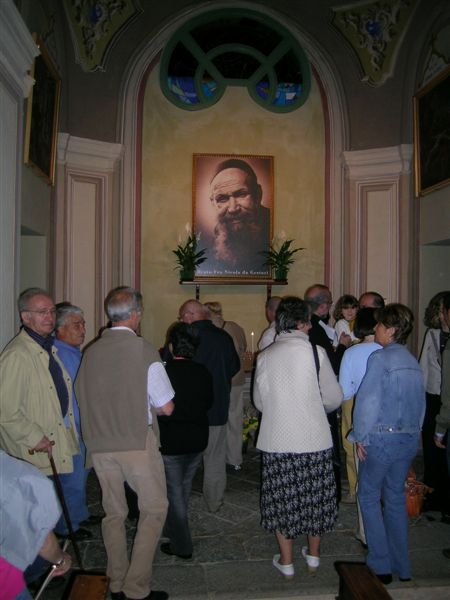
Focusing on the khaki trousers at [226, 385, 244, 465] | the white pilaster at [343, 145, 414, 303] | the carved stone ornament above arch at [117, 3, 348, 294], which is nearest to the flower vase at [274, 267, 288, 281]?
the carved stone ornament above arch at [117, 3, 348, 294]

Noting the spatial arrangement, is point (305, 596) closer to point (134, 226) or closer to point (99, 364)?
point (99, 364)

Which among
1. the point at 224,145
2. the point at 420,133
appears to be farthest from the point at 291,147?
the point at 420,133

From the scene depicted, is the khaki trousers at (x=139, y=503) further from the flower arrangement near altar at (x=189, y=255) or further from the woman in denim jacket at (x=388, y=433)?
the flower arrangement near altar at (x=189, y=255)

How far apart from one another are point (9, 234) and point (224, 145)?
441 cm

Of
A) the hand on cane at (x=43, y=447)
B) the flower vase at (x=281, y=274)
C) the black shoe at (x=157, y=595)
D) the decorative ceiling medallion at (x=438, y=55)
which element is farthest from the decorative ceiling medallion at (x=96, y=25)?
the black shoe at (x=157, y=595)

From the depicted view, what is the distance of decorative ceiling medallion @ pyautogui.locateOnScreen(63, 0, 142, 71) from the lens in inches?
273

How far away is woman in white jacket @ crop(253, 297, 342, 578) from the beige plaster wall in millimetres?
4677

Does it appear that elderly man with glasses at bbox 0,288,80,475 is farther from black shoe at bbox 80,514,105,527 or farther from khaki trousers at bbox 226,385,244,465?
khaki trousers at bbox 226,385,244,465

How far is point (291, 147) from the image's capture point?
27.1 ft

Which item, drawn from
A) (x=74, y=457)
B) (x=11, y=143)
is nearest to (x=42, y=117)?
(x=11, y=143)

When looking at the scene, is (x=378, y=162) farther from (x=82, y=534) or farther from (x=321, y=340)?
(x=82, y=534)

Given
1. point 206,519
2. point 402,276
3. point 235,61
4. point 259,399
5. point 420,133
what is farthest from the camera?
point 235,61

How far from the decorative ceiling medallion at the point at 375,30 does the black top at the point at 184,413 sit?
5.87 metres

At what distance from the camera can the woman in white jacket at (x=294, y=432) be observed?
3.32 metres
